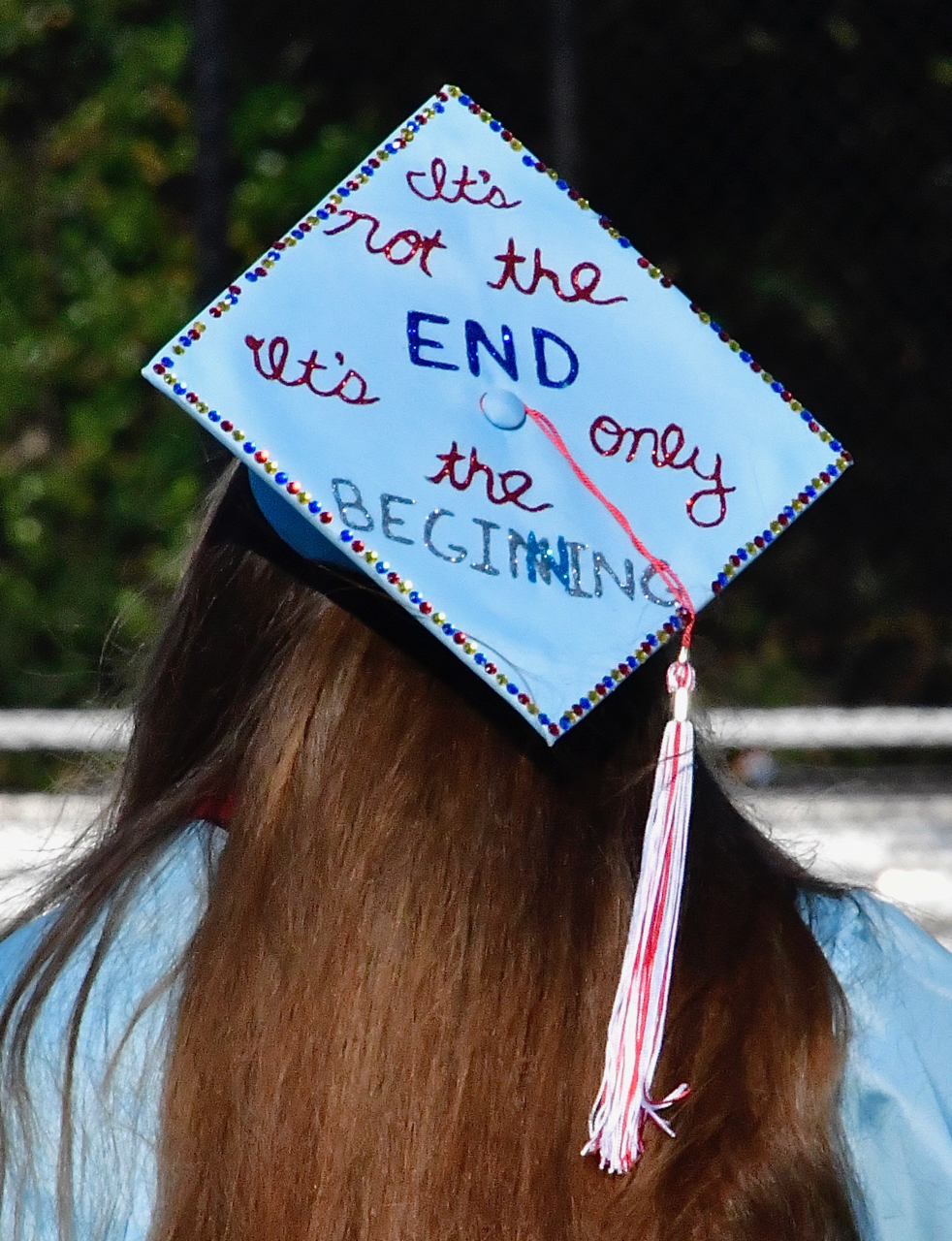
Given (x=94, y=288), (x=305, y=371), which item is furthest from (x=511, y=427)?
(x=94, y=288)

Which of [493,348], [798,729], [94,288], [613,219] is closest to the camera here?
[493,348]

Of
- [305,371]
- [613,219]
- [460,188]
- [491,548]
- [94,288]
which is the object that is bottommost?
[491,548]

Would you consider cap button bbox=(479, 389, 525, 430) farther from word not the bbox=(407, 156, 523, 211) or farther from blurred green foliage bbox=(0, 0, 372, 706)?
blurred green foliage bbox=(0, 0, 372, 706)

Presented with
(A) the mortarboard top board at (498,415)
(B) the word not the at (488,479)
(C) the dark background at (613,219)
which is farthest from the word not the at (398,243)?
(C) the dark background at (613,219)

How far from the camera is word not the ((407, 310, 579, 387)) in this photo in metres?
0.97

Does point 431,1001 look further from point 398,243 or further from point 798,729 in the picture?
point 798,729

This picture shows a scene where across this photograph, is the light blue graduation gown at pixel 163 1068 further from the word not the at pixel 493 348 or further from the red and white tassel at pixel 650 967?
the word not the at pixel 493 348

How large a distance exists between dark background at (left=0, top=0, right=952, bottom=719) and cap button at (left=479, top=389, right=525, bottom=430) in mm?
2438

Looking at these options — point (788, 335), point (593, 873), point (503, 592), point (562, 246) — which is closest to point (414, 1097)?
point (593, 873)

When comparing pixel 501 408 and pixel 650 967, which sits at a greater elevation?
pixel 501 408

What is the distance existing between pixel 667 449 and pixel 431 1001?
1.25 ft

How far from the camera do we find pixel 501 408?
97 centimetres

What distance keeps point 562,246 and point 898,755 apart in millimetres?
2671

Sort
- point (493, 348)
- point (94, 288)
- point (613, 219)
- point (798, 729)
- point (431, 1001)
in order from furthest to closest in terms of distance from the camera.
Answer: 1. point (94, 288)
2. point (613, 219)
3. point (798, 729)
4. point (493, 348)
5. point (431, 1001)
